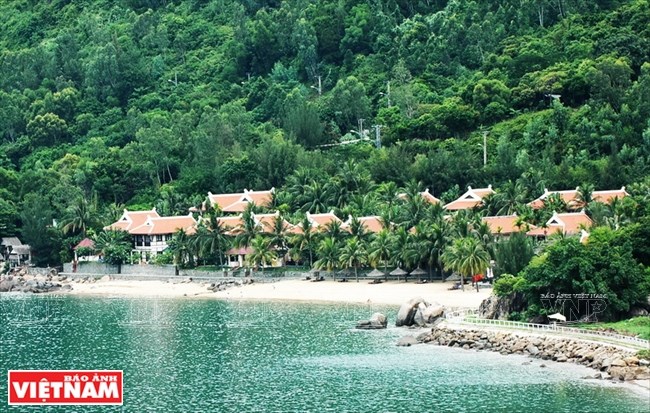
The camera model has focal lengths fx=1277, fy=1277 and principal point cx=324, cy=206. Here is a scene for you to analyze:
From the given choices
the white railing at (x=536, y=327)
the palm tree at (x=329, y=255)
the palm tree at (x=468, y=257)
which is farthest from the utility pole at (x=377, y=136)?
the white railing at (x=536, y=327)

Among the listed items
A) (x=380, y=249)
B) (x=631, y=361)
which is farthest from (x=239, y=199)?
(x=631, y=361)

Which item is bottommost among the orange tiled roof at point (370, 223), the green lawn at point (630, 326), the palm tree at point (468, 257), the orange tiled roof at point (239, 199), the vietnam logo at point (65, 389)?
the vietnam logo at point (65, 389)

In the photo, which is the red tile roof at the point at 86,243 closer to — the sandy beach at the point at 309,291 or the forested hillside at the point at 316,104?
the forested hillside at the point at 316,104

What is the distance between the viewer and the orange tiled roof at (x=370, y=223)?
299ft

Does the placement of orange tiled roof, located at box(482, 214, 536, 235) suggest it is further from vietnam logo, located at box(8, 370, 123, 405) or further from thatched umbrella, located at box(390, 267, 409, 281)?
vietnam logo, located at box(8, 370, 123, 405)

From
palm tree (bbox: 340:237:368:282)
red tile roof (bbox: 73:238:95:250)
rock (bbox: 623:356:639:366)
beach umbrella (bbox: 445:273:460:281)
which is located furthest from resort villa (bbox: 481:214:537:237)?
red tile roof (bbox: 73:238:95:250)

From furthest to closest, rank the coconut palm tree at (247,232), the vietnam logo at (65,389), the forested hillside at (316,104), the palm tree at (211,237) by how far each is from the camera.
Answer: the forested hillside at (316,104)
the palm tree at (211,237)
the coconut palm tree at (247,232)
the vietnam logo at (65,389)

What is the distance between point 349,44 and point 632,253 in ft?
289

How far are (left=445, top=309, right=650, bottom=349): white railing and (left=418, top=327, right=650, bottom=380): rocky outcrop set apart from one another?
816 millimetres

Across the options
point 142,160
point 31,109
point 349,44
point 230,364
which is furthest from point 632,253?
point 31,109

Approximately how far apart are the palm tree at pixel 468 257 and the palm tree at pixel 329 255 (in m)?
11.1

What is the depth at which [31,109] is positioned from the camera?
152500mm

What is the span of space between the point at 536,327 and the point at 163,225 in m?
49.8

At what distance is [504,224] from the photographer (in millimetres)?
88875
